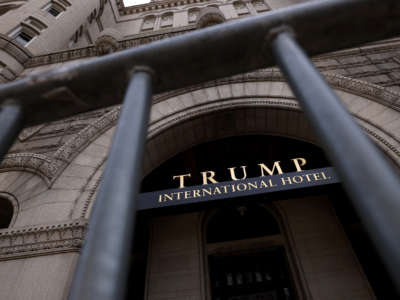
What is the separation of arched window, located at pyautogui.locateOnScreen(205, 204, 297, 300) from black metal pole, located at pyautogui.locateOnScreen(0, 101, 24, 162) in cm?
658

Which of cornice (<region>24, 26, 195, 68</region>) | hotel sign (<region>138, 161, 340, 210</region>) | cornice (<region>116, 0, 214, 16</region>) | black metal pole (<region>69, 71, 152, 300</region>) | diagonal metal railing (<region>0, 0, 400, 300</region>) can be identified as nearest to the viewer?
black metal pole (<region>69, 71, 152, 300</region>)

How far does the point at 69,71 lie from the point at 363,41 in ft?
11.3

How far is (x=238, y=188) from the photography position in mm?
6066

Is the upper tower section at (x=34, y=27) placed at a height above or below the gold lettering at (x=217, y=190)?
above

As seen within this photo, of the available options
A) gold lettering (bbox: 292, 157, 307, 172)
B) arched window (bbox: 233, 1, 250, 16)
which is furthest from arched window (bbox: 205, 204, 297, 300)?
arched window (bbox: 233, 1, 250, 16)

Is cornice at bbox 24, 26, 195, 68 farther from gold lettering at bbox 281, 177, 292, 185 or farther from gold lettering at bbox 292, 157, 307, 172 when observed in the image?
gold lettering at bbox 281, 177, 292, 185

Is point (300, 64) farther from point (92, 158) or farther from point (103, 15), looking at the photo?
point (103, 15)

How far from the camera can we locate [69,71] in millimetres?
3066

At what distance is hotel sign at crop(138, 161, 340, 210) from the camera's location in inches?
233

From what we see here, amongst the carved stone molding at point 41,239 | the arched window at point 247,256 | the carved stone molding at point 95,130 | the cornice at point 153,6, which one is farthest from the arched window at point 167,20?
the carved stone molding at point 41,239

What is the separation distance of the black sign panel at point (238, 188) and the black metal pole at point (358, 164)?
378 centimetres

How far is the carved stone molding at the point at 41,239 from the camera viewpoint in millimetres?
4883

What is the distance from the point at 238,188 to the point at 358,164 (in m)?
4.50

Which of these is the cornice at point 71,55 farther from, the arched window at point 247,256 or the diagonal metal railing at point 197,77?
the diagonal metal railing at point 197,77
